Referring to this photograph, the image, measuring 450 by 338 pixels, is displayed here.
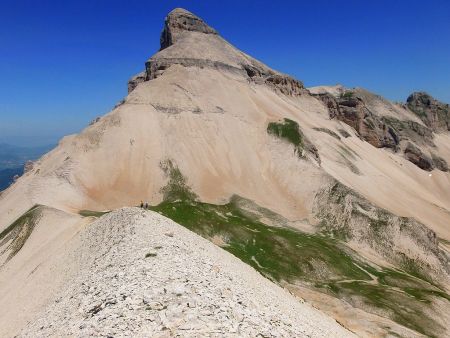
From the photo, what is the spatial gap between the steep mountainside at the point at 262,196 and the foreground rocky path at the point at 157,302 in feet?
116

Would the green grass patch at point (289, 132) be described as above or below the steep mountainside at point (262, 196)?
above

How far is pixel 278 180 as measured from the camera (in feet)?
499

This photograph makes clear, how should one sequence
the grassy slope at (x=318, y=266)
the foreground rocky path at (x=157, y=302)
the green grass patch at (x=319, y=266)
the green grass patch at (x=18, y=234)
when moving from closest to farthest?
the foreground rocky path at (x=157, y=302)
the green grass patch at (x=319, y=266)
the grassy slope at (x=318, y=266)
the green grass patch at (x=18, y=234)

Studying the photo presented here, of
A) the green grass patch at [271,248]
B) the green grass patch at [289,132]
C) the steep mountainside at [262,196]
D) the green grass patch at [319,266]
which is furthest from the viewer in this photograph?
the green grass patch at [289,132]

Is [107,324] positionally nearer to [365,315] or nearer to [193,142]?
[365,315]

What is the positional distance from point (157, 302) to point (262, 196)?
11529 cm

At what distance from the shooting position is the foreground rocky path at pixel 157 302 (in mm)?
26625

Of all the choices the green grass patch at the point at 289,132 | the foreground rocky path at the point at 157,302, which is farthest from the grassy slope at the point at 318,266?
the green grass patch at the point at 289,132

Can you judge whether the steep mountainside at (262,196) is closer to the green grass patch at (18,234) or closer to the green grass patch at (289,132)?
the green grass patch at (289,132)

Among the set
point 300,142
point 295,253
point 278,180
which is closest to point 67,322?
point 295,253

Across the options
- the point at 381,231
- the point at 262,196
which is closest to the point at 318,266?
the point at 381,231

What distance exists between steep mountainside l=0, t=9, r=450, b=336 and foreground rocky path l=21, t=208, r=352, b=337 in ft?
116

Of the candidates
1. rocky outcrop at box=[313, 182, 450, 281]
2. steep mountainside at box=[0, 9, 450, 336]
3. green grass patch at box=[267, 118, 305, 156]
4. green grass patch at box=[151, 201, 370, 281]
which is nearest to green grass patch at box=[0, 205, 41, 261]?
steep mountainside at box=[0, 9, 450, 336]

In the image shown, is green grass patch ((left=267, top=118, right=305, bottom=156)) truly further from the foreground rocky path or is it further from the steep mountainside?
the foreground rocky path
